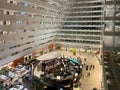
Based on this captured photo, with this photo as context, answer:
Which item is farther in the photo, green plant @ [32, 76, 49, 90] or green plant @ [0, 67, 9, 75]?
green plant @ [0, 67, 9, 75]

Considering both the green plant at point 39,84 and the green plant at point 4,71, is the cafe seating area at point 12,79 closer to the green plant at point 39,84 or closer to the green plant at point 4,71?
the green plant at point 4,71

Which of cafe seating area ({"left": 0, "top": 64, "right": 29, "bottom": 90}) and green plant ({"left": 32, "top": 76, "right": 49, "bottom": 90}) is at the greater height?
green plant ({"left": 32, "top": 76, "right": 49, "bottom": 90})

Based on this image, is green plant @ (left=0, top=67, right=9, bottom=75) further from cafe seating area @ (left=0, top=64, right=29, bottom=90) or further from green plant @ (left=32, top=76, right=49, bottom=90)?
green plant @ (left=32, top=76, right=49, bottom=90)

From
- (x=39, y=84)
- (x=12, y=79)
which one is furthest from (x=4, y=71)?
(x=39, y=84)

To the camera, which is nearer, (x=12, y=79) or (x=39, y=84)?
(x=39, y=84)

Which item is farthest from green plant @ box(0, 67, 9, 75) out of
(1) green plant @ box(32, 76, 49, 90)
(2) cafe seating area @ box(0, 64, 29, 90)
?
(1) green plant @ box(32, 76, 49, 90)

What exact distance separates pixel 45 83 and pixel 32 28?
2222 cm

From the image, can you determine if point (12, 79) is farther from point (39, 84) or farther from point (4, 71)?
point (39, 84)

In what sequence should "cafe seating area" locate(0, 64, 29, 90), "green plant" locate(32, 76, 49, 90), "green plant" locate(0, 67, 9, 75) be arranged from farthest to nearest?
"green plant" locate(0, 67, 9, 75) < "cafe seating area" locate(0, 64, 29, 90) < "green plant" locate(32, 76, 49, 90)

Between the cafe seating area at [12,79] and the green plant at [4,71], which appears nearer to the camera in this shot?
the cafe seating area at [12,79]

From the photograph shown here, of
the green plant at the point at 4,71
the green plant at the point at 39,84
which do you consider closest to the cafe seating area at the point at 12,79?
the green plant at the point at 4,71

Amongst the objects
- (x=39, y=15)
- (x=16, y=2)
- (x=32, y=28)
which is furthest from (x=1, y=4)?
(x=39, y=15)

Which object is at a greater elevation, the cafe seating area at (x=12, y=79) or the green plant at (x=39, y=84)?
the green plant at (x=39, y=84)

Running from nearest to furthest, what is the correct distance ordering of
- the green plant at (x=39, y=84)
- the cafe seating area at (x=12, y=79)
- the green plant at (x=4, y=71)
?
the green plant at (x=39, y=84) → the cafe seating area at (x=12, y=79) → the green plant at (x=4, y=71)
